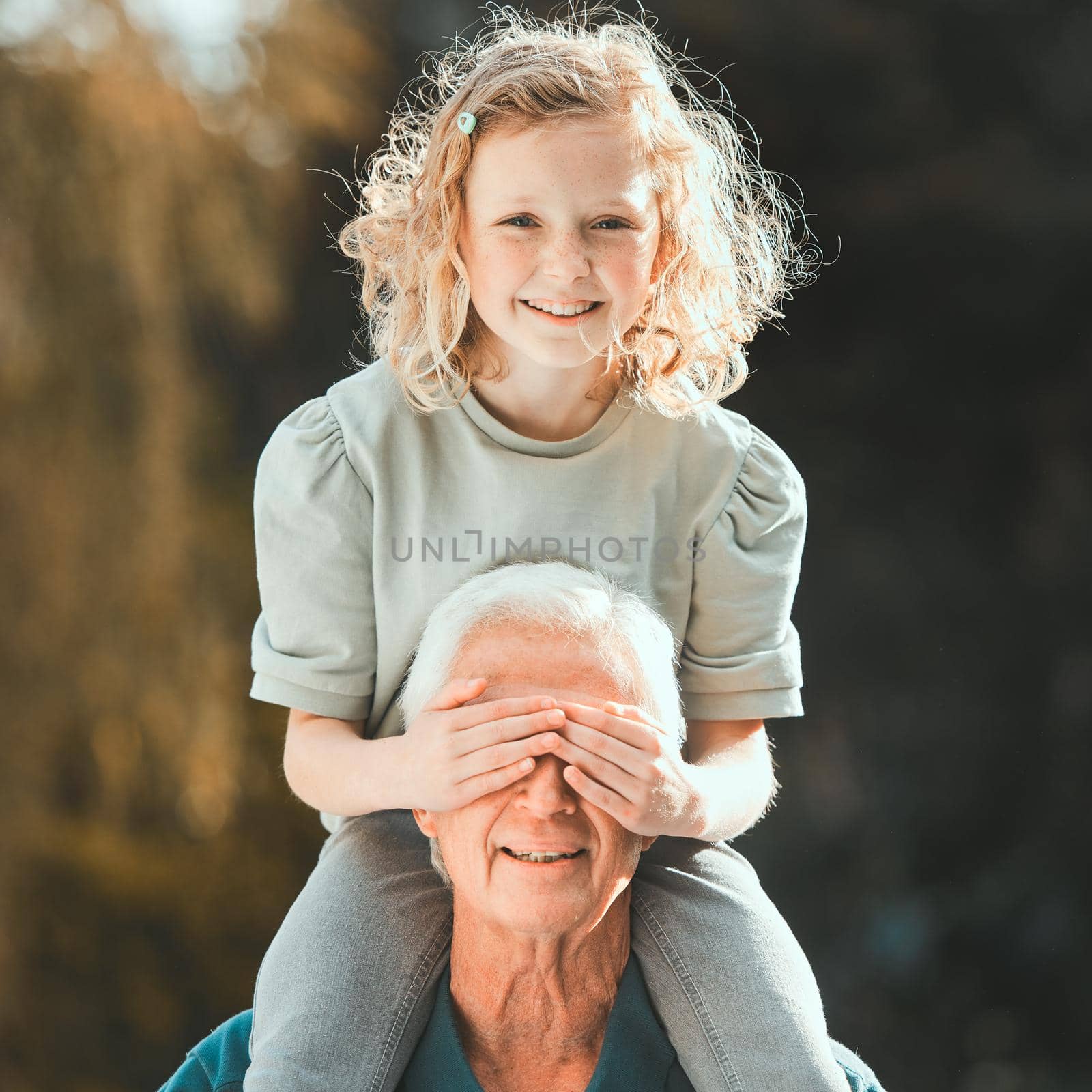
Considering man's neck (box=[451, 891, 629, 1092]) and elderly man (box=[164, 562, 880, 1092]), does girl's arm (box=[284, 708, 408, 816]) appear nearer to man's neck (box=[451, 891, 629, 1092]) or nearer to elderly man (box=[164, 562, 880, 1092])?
elderly man (box=[164, 562, 880, 1092])

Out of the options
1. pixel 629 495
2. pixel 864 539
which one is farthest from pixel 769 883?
pixel 629 495

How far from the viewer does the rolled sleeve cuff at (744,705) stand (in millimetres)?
1786

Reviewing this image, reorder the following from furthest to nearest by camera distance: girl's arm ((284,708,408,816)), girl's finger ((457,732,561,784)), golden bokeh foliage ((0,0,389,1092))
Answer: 1. golden bokeh foliage ((0,0,389,1092))
2. girl's arm ((284,708,408,816))
3. girl's finger ((457,732,561,784))

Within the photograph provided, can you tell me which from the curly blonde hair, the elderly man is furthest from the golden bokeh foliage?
the elderly man

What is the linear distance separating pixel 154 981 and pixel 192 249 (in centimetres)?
212

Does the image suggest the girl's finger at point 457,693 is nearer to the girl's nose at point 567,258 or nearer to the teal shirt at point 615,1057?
the teal shirt at point 615,1057

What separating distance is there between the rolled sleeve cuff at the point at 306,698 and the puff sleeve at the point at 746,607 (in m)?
0.43

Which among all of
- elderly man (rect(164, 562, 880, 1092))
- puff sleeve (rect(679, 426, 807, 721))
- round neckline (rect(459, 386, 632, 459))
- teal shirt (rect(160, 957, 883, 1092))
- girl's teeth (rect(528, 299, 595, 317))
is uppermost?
girl's teeth (rect(528, 299, 595, 317))

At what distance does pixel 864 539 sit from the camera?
426cm

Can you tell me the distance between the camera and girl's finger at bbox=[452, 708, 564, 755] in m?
1.45

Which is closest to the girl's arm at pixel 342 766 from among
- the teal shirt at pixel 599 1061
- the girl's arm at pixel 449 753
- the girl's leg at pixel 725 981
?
the girl's arm at pixel 449 753

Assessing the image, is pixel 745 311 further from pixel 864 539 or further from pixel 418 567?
pixel 864 539

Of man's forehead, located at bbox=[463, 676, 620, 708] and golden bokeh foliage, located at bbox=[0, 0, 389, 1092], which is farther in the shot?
golden bokeh foliage, located at bbox=[0, 0, 389, 1092]

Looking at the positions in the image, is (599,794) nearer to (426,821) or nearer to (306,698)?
(426,821)
